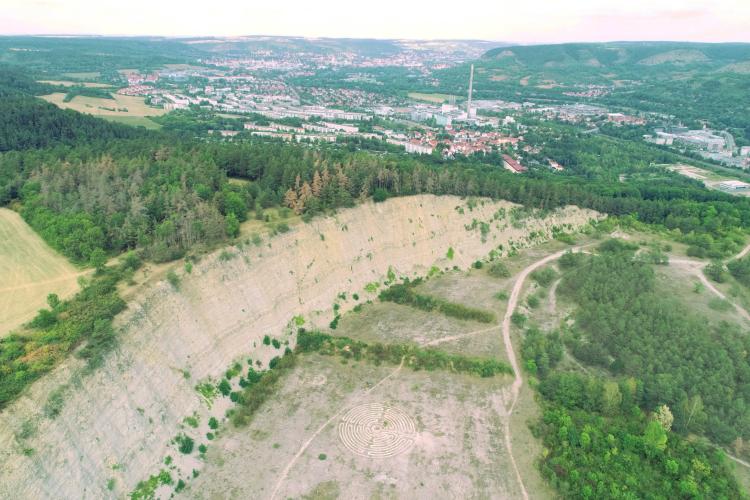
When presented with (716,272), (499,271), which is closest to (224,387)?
(499,271)

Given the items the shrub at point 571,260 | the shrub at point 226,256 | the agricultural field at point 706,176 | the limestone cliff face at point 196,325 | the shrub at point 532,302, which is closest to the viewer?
the limestone cliff face at point 196,325

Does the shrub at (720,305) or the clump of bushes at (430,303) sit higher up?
the shrub at (720,305)

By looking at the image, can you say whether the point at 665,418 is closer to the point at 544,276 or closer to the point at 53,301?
the point at 544,276

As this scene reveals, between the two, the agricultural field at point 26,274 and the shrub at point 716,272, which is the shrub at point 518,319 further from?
the agricultural field at point 26,274

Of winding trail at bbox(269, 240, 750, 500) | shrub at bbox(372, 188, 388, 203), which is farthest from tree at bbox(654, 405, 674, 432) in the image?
shrub at bbox(372, 188, 388, 203)

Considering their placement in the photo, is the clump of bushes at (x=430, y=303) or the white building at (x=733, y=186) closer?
the clump of bushes at (x=430, y=303)

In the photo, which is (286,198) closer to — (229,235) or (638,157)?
(229,235)

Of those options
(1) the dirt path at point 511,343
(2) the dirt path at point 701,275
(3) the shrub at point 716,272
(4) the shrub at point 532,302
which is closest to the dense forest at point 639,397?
(1) the dirt path at point 511,343
